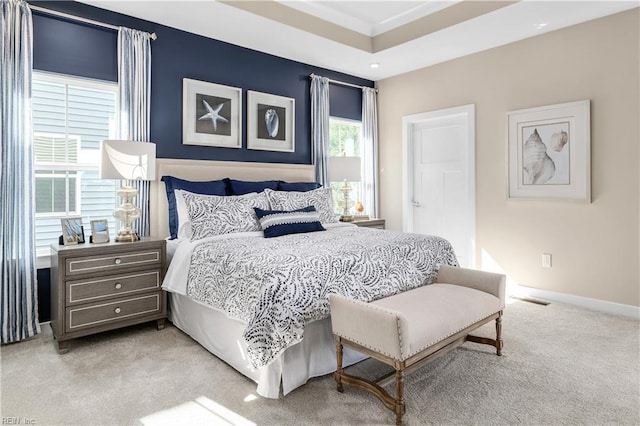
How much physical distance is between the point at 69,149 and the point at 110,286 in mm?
1250

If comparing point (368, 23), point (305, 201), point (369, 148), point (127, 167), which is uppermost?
point (368, 23)

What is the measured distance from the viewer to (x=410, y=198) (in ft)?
17.6

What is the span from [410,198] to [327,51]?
2.19m

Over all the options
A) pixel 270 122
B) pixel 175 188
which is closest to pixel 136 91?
pixel 175 188

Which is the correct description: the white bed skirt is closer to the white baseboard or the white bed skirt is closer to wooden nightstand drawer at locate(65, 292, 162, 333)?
wooden nightstand drawer at locate(65, 292, 162, 333)

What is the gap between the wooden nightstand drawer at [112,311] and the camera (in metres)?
2.78

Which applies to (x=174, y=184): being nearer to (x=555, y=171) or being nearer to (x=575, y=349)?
(x=575, y=349)

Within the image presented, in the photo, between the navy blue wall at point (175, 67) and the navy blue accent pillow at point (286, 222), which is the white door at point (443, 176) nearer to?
the navy blue wall at point (175, 67)

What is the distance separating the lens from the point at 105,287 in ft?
9.53

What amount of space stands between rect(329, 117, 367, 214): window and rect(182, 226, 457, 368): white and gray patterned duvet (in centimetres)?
225

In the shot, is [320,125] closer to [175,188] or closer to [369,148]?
[369,148]

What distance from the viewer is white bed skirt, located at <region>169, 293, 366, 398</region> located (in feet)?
7.02

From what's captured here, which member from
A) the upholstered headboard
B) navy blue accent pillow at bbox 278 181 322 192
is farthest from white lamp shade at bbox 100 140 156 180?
navy blue accent pillow at bbox 278 181 322 192

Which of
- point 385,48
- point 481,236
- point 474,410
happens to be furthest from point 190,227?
point 481,236
